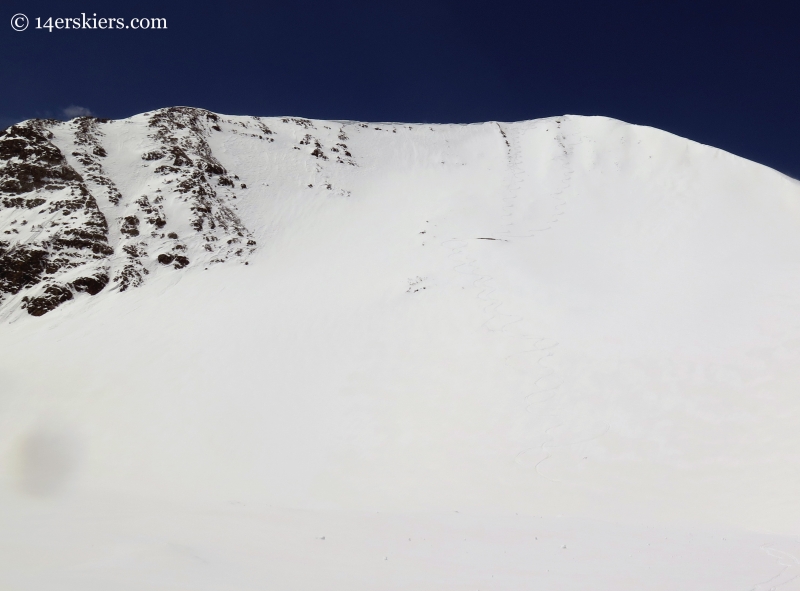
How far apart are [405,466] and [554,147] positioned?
89.9 ft

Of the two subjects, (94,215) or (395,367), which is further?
(94,215)

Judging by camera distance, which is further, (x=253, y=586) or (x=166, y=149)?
(x=166, y=149)

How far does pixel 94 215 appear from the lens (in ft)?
82.5

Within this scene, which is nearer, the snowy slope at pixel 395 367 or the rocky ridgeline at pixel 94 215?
the snowy slope at pixel 395 367

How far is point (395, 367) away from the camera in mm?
16531

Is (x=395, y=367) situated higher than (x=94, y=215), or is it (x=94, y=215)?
(x=94, y=215)

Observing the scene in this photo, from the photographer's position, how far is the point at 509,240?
24.2 metres

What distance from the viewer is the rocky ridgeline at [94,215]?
2255cm

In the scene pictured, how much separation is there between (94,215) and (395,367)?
61.1ft

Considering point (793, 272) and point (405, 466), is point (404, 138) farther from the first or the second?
point (405, 466)

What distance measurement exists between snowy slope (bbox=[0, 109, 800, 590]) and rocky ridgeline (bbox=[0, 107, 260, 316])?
153 mm

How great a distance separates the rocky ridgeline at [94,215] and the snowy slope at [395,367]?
0.15 meters

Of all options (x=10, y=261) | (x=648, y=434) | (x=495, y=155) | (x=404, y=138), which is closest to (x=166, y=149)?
(x=10, y=261)

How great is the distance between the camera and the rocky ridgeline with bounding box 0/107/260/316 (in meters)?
22.5
